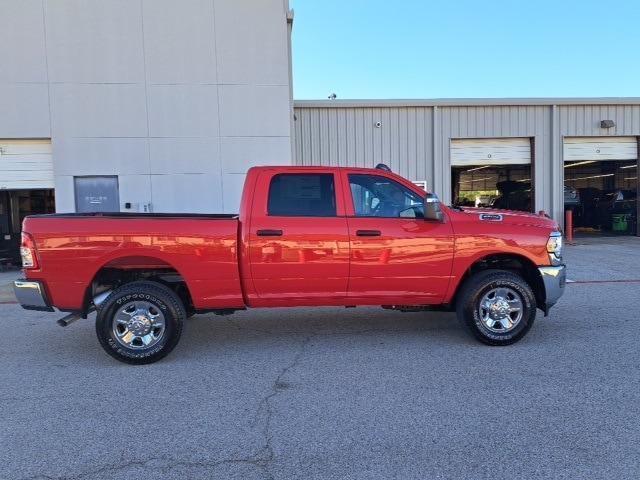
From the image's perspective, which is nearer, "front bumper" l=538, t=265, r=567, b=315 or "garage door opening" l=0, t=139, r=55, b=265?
"front bumper" l=538, t=265, r=567, b=315

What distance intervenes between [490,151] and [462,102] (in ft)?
6.87

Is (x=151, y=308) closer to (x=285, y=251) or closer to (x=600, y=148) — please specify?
(x=285, y=251)

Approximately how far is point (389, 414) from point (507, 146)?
50.7ft

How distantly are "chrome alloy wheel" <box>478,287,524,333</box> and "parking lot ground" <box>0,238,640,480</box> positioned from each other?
0.94ft

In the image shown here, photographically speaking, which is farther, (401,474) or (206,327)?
(206,327)

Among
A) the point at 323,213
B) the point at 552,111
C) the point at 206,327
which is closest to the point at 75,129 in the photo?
the point at 206,327

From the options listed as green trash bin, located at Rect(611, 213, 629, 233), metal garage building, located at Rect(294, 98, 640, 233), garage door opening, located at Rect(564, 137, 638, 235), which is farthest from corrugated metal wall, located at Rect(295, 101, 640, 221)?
green trash bin, located at Rect(611, 213, 629, 233)

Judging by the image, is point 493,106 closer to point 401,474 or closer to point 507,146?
point 507,146

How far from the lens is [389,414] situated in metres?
3.71

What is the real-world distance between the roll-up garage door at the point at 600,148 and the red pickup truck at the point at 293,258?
13868 millimetres

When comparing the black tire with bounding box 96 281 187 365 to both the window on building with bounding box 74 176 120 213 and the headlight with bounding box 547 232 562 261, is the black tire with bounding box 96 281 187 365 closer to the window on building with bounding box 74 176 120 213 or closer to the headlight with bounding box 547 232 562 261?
the headlight with bounding box 547 232 562 261

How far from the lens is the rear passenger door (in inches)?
199

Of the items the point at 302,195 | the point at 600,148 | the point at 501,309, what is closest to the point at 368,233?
the point at 302,195

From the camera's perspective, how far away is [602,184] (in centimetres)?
2992
